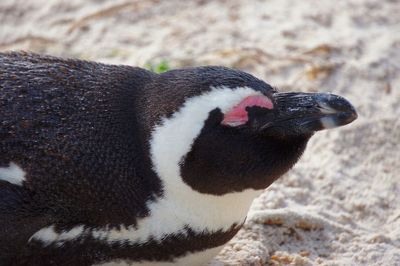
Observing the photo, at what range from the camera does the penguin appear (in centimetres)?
304

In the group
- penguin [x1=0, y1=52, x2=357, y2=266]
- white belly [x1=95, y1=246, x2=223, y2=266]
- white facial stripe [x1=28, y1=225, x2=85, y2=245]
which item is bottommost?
white belly [x1=95, y1=246, x2=223, y2=266]

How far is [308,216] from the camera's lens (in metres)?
3.95

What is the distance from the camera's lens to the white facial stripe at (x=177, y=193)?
122 inches

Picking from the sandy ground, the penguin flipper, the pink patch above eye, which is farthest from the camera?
the sandy ground

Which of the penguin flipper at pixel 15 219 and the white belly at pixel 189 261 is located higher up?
the penguin flipper at pixel 15 219

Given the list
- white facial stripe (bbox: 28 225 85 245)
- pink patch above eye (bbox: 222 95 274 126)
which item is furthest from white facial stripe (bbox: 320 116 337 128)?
white facial stripe (bbox: 28 225 85 245)

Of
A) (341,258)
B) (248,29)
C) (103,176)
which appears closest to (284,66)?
(248,29)

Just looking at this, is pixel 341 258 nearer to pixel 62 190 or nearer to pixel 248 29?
pixel 62 190

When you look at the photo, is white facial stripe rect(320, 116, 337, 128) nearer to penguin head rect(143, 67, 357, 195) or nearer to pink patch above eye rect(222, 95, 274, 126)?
penguin head rect(143, 67, 357, 195)

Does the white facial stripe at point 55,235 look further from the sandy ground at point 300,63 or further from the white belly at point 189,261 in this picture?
the sandy ground at point 300,63

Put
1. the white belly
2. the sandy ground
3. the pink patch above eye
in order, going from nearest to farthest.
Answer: the pink patch above eye → the white belly → the sandy ground

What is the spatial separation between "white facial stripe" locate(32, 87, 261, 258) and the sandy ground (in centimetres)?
50

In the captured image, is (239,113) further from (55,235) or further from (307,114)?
(55,235)

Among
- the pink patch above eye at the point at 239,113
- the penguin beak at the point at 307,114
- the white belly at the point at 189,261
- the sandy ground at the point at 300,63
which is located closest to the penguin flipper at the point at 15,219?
the white belly at the point at 189,261
